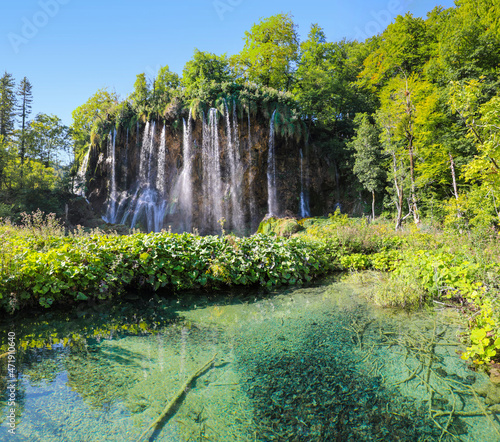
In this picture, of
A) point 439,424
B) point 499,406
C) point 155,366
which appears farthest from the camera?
point 155,366

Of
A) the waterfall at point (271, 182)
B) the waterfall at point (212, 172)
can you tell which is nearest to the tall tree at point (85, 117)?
the waterfall at point (212, 172)

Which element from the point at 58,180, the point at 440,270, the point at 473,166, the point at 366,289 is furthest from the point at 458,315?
the point at 58,180

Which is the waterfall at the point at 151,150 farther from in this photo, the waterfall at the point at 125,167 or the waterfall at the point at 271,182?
the waterfall at the point at 271,182

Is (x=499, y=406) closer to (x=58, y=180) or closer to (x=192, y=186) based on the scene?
(x=192, y=186)

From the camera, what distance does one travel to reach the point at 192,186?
20.3 m

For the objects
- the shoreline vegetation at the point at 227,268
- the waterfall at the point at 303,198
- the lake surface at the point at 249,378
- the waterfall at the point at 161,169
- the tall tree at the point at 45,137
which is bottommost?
the lake surface at the point at 249,378

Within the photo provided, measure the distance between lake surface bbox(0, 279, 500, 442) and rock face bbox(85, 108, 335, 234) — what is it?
15703 millimetres

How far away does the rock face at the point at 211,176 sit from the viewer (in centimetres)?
1983

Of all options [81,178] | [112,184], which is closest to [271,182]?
[112,184]

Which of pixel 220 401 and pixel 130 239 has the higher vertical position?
pixel 130 239

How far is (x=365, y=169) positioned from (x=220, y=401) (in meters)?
19.7

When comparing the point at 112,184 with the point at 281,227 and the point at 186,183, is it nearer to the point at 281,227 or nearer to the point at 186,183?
the point at 186,183

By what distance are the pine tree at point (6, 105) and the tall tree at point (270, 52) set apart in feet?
79.1

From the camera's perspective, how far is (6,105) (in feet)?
94.7
